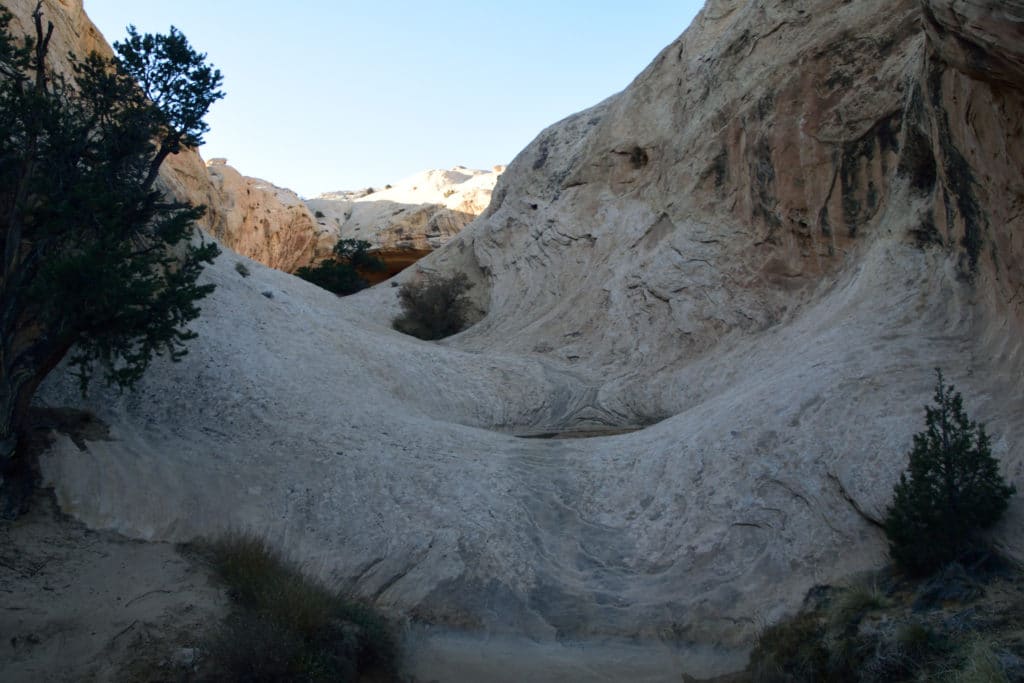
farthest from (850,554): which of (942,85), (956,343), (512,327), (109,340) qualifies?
(512,327)

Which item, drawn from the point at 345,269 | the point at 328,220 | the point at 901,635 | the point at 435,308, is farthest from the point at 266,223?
the point at 901,635

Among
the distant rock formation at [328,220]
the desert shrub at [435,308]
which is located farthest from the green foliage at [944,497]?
the distant rock formation at [328,220]

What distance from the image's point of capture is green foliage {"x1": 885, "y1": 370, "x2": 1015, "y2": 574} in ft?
27.4

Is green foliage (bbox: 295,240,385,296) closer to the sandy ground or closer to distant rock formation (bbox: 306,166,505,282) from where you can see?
distant rock formation (bbox: 306,166,505,282)

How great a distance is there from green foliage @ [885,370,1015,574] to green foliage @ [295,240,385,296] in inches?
957

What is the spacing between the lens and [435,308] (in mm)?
25250

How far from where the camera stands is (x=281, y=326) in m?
15.3

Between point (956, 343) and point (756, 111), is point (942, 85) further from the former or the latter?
point (756, 111)

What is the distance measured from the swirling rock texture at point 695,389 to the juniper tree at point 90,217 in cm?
140

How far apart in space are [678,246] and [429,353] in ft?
17.6

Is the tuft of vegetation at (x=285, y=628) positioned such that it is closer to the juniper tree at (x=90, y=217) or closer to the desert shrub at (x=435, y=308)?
the juniper tree at (x=90, y=217)

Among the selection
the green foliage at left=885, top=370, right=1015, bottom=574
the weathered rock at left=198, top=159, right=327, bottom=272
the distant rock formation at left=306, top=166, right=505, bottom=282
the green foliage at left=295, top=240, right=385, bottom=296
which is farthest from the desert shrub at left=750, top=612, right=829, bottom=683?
the distant rock formation at left=306, top=166, right=505, bottom=282

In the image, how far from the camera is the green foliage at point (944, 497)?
27.4 ft

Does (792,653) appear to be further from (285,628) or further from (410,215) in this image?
(410,215)
